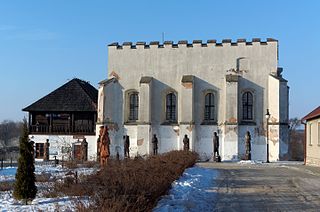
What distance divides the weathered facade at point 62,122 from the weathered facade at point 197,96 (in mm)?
3453

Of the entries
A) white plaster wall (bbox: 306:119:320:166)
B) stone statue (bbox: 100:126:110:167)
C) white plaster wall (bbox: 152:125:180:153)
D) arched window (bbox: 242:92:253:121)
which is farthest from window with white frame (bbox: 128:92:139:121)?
stone statue (bbox: 100:126:110:167)

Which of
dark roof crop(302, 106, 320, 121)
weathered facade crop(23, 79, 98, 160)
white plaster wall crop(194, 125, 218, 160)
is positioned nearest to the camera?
dark roof crop(302, 106, 320, 121)

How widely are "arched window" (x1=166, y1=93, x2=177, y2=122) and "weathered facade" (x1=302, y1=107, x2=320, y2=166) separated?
13.9 metres

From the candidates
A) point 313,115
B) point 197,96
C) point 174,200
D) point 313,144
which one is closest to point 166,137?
point 197,96

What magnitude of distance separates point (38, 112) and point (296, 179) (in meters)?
36.3

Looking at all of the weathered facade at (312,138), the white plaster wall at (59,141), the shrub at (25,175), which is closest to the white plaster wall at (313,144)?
the weathered facade at (312,138)

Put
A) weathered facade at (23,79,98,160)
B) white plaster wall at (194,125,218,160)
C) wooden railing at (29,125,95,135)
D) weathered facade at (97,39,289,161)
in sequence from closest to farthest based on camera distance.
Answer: weathered facade at (97,39,289,161) → white plaster wall at (194,125,218,160) → weathered facade at (23,79,98,160) → wooden railing at (29,125,95,135)

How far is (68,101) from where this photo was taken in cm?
5381

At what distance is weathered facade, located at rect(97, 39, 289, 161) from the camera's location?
46.2 metres

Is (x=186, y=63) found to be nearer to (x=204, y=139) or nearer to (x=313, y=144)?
(x=204, y=139)

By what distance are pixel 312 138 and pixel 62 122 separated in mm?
26482

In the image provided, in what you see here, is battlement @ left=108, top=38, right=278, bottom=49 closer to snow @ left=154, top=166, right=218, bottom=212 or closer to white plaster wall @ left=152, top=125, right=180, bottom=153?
white plaster wall @ left=152, top=125, right=180, bottom=153

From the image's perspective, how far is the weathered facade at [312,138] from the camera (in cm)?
3350

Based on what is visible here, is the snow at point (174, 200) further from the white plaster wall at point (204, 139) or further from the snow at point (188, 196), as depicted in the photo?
the white plaster wall at point (204, 139)
